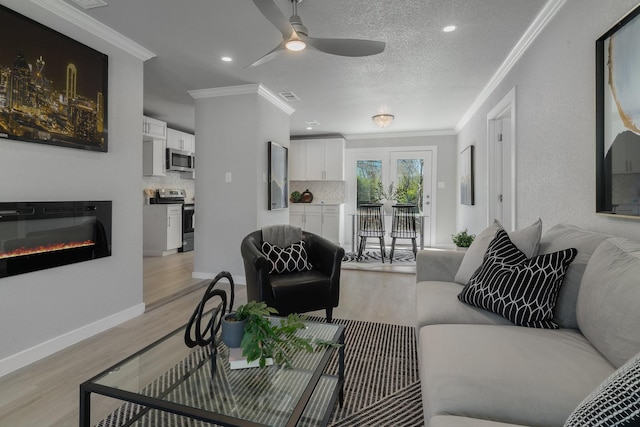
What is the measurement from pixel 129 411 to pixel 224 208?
111 inches

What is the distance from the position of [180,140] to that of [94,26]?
13.2ft

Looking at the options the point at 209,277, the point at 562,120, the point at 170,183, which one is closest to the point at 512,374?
the point at 562,120

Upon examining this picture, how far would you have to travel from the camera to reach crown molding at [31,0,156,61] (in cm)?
230

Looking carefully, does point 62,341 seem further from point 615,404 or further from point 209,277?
point 615,404

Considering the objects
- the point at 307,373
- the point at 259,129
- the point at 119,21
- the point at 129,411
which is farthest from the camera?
the point at 259,129

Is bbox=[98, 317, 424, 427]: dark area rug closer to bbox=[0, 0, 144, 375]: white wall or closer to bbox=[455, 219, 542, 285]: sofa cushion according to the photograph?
bbox=[455, 219, 542, 285]: sofa cushion

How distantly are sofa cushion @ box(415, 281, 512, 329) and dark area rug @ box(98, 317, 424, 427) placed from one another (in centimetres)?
42

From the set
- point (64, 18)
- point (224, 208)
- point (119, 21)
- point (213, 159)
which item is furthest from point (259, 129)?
point (64, 18)

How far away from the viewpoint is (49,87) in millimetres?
2268

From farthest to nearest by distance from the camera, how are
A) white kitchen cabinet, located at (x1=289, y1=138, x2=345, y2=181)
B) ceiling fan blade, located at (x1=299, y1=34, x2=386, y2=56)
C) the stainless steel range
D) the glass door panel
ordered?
1. the glass door panel
2. white kitchen cabinet, located at (x1=289, y1=138, x2=345, y2=181)
3. the stainless steel range
4. ceiling fan blade, located at (x1=299, y1=34, x2=386, y2=56)

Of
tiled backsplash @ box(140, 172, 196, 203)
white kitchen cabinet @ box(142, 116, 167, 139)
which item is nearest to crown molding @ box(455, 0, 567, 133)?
tiled backsplash @ box(140, 172, 196, 203)

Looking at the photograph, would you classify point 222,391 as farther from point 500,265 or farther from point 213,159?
point 213,159

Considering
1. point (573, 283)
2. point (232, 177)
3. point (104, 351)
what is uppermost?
point (232, 177)

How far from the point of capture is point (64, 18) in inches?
94.3
